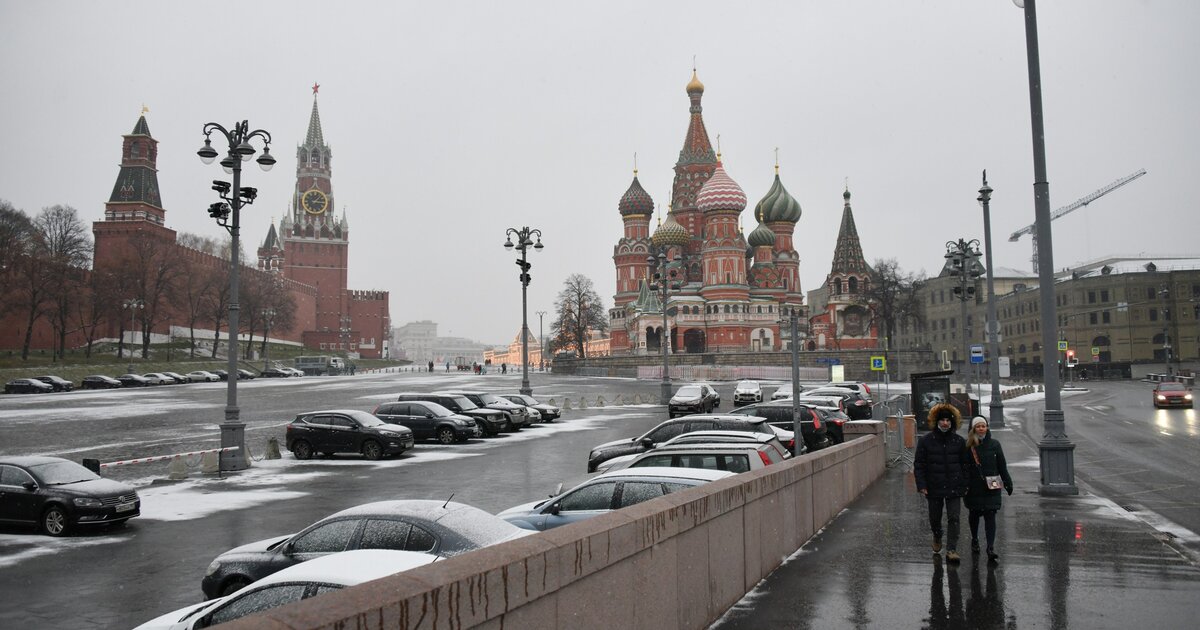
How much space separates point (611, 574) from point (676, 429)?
502 inches

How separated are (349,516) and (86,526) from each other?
7.66 metres

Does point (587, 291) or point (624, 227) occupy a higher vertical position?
point (624, 227)

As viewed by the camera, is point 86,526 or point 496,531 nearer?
point 496,531

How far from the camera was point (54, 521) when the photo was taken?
42.2 feet

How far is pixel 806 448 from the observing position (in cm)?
1944

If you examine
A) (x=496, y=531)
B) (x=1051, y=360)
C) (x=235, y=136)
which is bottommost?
(x=496, y=531)

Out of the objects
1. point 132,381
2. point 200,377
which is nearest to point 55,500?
point 132,381

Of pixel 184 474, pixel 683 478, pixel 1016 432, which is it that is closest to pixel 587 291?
pixel 1016 432

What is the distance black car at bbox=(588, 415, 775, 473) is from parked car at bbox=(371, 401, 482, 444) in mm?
9262

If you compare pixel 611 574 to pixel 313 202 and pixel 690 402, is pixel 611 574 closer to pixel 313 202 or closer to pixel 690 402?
pixel 690 402

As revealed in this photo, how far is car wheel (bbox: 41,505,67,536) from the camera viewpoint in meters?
12.8

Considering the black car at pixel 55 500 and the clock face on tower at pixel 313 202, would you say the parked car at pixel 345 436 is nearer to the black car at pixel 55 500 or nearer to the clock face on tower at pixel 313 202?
the black car at pixel 55 500

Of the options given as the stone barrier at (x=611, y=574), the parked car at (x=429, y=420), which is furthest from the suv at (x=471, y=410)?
the stone barrier at (x=611, y=574)

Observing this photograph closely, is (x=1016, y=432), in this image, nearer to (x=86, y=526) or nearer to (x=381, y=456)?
(x=381, y=456)
